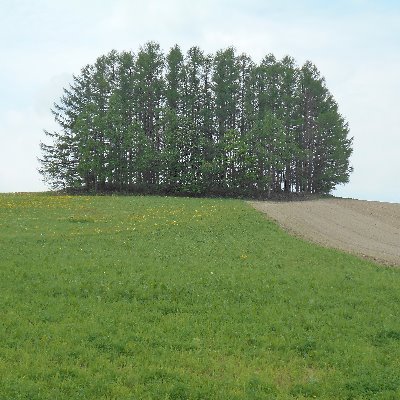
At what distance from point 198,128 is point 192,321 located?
53.4 meters

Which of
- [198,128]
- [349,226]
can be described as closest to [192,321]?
[349,226]

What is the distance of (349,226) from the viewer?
37.7m

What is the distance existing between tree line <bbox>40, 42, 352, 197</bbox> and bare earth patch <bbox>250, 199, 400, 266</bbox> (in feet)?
49.1

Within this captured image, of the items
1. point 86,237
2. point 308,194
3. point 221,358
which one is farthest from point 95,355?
point 308,194

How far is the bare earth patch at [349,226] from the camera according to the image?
28.2 meters

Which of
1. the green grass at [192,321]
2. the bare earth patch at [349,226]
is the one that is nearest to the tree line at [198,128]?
the bare earth patch at [349,226]

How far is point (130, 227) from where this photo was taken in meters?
29.6

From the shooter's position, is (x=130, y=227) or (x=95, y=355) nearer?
(x=95, y=355)

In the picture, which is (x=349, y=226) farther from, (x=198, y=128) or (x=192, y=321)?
(x=198, y=128)

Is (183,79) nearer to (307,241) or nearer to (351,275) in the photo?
(307,241)

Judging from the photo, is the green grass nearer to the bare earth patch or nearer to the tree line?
the bare earth patch

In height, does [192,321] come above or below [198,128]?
below

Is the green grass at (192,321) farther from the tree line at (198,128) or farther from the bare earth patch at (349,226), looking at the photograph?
the tree line at (198,128)

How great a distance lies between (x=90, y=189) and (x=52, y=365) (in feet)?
180
